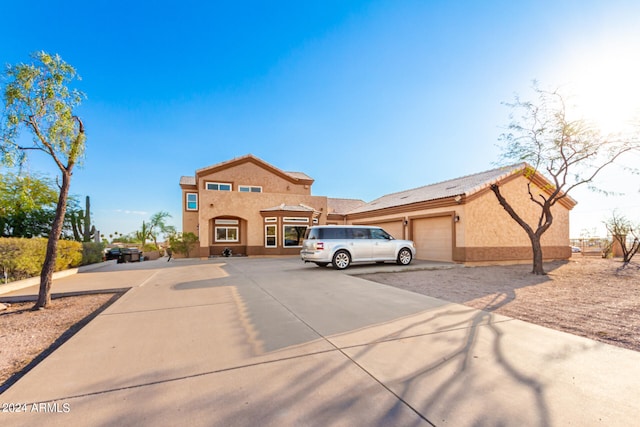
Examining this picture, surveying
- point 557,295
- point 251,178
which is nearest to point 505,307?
point 557,295

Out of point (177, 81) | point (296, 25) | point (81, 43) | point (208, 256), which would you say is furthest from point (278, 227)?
point (81, 43)

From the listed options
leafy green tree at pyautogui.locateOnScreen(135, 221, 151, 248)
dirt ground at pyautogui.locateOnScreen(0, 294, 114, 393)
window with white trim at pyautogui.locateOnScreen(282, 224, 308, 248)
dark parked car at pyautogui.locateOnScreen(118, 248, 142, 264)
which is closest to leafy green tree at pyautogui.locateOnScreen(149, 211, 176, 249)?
leafy green tree at pyautogui.locateOnScreen(135, 221, 151, 248)

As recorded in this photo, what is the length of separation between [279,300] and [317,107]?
12.6 meters

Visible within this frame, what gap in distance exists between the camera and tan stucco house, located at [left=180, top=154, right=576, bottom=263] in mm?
14008

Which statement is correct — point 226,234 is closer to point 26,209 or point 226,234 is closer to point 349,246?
point 26,209

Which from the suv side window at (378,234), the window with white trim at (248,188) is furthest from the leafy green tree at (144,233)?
the suv side window at (378,234)

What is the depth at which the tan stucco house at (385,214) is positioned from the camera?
46.0ft

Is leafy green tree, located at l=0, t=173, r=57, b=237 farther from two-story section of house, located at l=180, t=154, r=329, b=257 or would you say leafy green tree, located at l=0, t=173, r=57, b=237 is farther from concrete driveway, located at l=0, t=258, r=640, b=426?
concrete driveway, located at l=0, t=258, r=640, b=426

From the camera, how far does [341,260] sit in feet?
37.7

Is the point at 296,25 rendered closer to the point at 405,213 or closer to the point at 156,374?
the point at 405,213

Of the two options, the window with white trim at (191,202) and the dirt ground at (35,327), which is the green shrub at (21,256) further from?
the window with white trim at (191,202)

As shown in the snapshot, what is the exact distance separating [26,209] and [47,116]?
14942 millimetres

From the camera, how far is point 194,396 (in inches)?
99.8

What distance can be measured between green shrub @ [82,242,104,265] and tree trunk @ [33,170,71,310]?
421 inches
